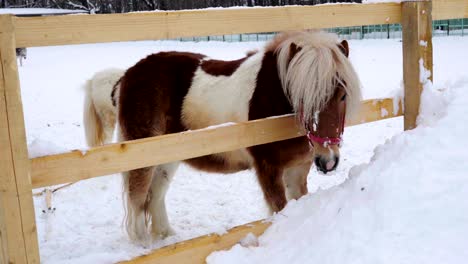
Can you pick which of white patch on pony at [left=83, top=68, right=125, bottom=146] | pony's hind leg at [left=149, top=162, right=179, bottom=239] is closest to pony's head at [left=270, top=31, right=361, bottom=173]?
pony's hind leg at [left=149, top=162, right=179, bottom=239]

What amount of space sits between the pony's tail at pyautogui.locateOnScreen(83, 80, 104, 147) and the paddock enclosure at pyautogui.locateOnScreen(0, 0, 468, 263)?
93.7 inches

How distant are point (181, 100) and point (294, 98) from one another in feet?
4.35

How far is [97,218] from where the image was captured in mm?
5207

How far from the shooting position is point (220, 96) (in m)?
3.90

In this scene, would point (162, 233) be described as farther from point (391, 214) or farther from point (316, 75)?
point (391, 214)

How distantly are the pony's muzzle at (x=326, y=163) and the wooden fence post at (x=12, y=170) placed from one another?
1663mm

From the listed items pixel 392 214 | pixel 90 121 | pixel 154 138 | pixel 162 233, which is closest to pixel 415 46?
pixel 392 214

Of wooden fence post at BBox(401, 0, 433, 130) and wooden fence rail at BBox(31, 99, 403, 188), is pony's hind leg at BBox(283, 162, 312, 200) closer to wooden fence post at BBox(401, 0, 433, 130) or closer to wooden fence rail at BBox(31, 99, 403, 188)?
wooden fence rail at BBox(31, 99, 403, 188)

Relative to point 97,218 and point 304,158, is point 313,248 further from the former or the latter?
point 97,218

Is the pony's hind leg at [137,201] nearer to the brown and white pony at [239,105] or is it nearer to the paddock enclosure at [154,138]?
the brown and white pony at [239,105]

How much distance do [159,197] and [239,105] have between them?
156 cm

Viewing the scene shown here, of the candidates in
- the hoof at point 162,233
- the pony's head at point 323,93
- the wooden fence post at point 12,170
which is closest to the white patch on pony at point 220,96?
the pony's head at point 323,93

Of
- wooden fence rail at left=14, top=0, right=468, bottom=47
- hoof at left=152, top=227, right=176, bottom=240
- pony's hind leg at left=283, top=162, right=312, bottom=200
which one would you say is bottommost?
hoof at left=152, top=227, right=176, bottom=240

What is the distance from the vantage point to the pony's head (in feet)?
9.71
